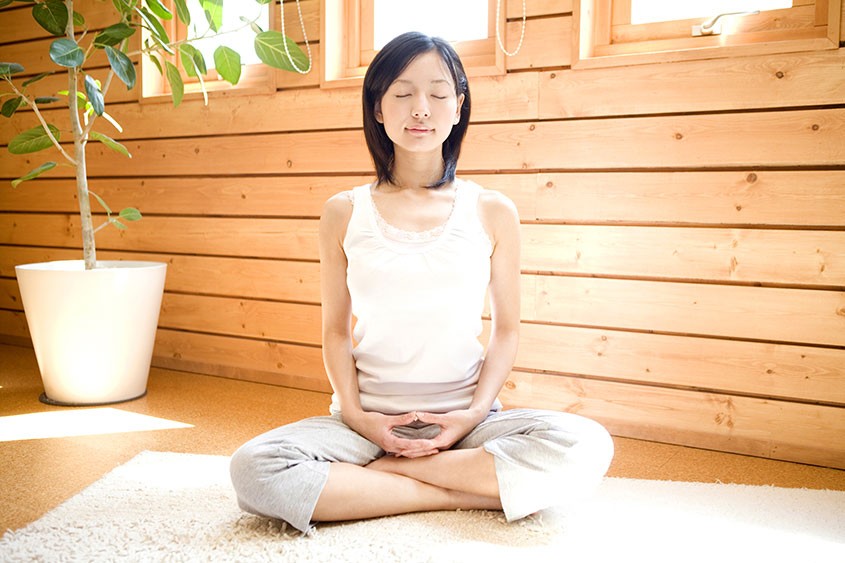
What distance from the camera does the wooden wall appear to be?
1.83 meters

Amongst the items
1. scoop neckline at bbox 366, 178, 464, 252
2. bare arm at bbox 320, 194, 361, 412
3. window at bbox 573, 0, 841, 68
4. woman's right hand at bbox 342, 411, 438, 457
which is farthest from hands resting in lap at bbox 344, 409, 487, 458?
window at bbox 573, 0, 841, 68

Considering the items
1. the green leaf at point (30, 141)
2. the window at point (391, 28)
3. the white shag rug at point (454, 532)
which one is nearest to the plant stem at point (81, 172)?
the green leaf at point (30, 141)

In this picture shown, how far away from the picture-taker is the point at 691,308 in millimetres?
1960

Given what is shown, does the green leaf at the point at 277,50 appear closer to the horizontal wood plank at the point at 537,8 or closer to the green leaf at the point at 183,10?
the green leaf at the point at 183,10

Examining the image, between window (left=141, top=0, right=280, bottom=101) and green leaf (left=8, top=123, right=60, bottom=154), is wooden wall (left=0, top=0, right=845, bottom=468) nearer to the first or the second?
window (left=141, top=0, right=280, bottom=101)

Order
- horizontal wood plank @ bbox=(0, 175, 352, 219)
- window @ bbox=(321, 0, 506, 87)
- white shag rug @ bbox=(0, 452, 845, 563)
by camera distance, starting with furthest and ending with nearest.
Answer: horizontal wood plank @ bbox=(0, 175, 352, 219) < window @ bbox=(321, 0, 506, 87) < white shag rug @ bbox=(0, 452, 845, 563)

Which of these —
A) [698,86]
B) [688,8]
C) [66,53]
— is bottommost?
[698,86]

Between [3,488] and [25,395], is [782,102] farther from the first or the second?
[25,395]

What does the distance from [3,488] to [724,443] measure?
1.68 meters

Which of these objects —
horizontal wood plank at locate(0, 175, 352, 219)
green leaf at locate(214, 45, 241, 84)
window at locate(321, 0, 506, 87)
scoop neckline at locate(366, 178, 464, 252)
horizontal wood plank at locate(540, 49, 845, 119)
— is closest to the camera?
scoop neckline at locate(366, 178, 464, 252)

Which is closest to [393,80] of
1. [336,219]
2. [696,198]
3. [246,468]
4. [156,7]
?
[336,219]

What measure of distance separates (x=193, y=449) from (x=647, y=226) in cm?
128

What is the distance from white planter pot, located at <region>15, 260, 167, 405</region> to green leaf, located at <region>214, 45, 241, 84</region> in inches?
24.8

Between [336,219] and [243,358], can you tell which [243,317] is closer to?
[243,358]
